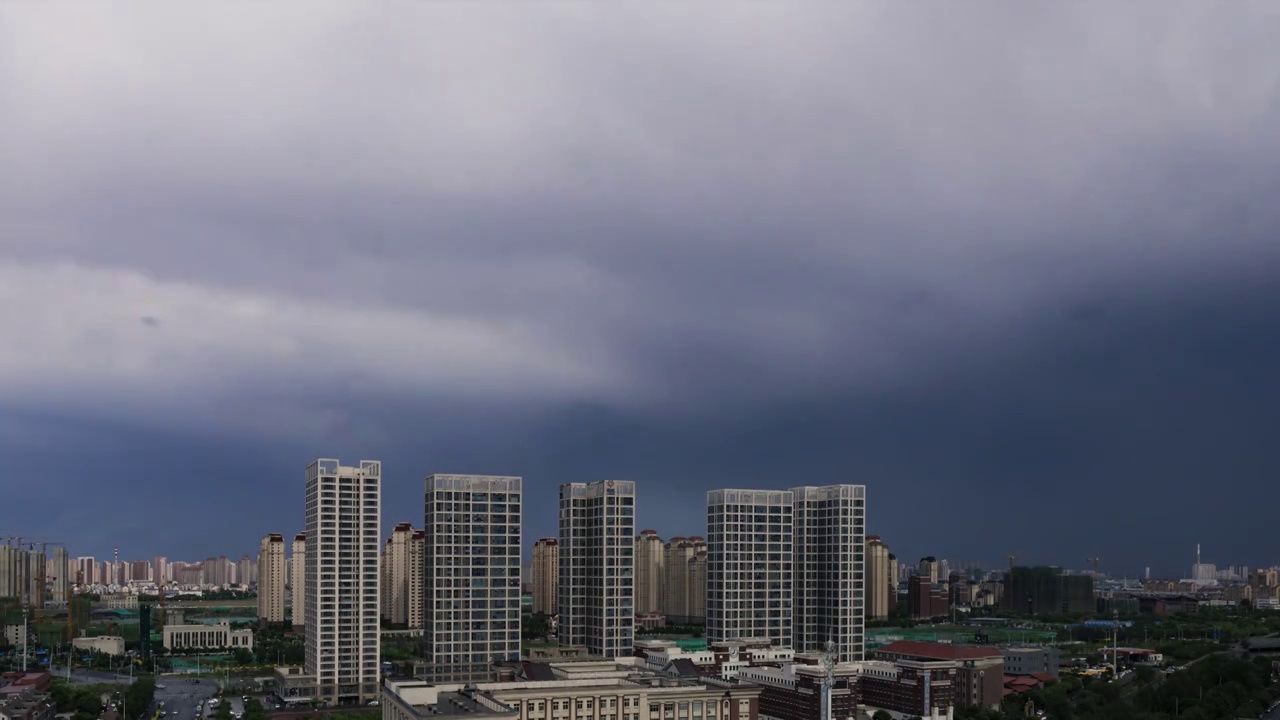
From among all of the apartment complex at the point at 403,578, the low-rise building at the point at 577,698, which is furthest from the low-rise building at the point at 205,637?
the low-rise building at the point at 577,698

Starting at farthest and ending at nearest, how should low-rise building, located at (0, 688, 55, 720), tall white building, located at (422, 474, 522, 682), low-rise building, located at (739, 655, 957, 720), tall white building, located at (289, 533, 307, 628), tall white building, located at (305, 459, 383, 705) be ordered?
1. tall white building, located at (289, 533, 307, 628)
2. tall white building, located at (305, 459, 383, 705)
3. tall white building, located at (422, 474, 522, 682)
4. low-rise building, located at (0, 688, 55, 720)
5. low-rise building, located at (739, 655, 957, 720)

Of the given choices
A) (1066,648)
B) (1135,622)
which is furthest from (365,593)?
(1135,622)

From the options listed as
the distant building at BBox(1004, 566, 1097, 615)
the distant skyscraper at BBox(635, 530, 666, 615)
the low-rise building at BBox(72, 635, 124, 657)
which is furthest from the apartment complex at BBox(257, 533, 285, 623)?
the distant building at BBox(1004, 566, 1097, 615)

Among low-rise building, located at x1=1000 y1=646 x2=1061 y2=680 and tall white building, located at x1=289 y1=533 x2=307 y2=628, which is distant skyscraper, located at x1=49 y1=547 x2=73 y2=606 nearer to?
tall white building, located at x1=289 y1=533 x2=307 y2=628

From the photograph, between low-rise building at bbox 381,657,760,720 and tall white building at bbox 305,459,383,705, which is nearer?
low-rise building at bbox 381,657,760,720

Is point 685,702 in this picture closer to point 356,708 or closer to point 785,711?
point 785,711

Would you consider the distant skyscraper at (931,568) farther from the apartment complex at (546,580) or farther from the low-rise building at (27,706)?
the low-rise building at (27,706)
